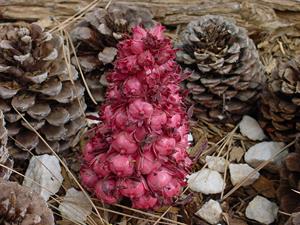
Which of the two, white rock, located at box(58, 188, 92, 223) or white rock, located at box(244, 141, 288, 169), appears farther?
white rock, located at box(244, 141, 288, 169)

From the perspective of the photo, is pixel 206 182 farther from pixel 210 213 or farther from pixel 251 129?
pixel 251 129

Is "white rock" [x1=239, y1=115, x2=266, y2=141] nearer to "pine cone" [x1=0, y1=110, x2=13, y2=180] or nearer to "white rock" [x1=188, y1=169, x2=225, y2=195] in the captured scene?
"white rock" [x1=188, y1=169, x2=225, y2=195]

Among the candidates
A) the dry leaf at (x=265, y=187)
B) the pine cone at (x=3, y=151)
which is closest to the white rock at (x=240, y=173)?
the dry leaf at (x=265, y=187)

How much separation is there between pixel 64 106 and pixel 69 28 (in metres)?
0.39

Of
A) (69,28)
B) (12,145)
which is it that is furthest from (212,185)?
(69,28)

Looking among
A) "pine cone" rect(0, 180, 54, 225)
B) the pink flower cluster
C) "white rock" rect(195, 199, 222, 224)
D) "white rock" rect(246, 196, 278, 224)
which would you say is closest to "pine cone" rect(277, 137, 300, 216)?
"white rock" rect(246, 196, 278, 224)

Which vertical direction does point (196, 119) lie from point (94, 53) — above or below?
below

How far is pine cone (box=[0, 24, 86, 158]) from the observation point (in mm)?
1723

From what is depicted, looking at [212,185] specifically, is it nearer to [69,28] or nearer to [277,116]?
[277,116]

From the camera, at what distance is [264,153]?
Result: 1.87m

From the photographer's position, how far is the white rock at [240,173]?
1.81 metres

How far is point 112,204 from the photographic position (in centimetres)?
160

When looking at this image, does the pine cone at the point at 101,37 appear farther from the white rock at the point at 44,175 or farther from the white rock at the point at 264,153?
the white rock at the point at 264,153

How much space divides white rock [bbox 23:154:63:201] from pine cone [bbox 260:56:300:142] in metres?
0.61
